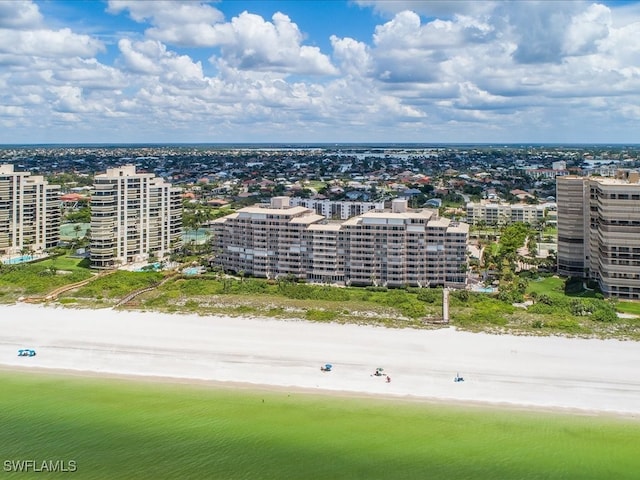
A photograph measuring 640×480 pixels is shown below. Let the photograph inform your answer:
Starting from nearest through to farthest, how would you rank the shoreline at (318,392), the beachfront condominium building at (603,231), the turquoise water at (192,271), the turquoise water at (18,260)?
1. the shoreline at (318,392)
2. the beachfront condominium building at (603,231)
3. the turquoise water at (192,271)
4. the turquoise water at (18,260)

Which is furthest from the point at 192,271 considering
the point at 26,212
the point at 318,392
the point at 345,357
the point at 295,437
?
the point at 295,437

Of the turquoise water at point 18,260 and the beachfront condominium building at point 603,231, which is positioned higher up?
the beachfront condominium building at point 603,231

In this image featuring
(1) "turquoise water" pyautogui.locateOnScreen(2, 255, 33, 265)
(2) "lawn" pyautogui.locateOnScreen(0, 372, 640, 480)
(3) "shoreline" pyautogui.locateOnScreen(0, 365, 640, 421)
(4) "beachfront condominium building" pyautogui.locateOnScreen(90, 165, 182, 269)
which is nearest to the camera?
(2) "lawn" pyautogui.locateOnScreen(0, 372, 640, 480)

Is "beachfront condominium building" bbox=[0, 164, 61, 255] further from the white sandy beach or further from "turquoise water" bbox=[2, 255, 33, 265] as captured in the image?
the white sandy beach

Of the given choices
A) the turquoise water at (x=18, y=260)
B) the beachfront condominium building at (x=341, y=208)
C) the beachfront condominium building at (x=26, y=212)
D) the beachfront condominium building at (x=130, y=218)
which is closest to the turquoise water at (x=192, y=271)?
the beachfront condominium building at (x=130, y=218)

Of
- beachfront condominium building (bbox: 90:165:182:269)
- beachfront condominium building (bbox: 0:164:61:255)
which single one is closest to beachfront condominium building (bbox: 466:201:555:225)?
beachfront condominium building (bbox: 90:165:182:269)

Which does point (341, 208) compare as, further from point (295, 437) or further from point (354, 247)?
point (295, 437)

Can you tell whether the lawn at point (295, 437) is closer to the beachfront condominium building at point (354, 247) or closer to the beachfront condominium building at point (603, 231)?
the beachfront condominium building at point (603, 231)

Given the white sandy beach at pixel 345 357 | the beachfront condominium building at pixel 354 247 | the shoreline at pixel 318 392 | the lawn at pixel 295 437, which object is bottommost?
the lawn at pixel 295 437
